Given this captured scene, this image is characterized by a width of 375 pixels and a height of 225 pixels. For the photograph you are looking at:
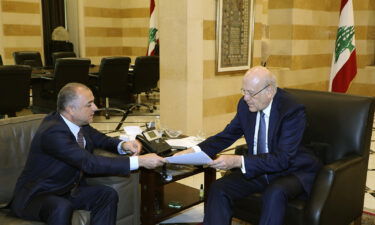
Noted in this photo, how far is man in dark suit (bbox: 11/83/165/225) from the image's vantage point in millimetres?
2424

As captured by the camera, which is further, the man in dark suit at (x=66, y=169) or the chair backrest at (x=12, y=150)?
the chair backrest at (x=12, y=150)

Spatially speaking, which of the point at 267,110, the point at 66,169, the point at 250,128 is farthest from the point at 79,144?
the point at 267,110

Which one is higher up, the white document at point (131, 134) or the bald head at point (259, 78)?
the bald head at point (259, 78)

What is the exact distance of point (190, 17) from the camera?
5.51m

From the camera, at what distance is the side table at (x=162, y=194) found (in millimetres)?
2993

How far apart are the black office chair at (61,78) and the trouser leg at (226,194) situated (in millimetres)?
4287

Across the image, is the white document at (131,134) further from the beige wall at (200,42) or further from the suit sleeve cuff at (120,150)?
the beige wall at (200,42)

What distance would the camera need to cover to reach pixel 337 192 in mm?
2707

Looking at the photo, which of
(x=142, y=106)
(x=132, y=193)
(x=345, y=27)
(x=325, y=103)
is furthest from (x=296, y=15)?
(x=132, y=193)

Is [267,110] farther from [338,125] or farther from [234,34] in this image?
[234,34]

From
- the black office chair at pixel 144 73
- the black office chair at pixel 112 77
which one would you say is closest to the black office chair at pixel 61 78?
the black office chair at pixel 112 77

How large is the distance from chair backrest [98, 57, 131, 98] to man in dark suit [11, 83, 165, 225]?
443cm

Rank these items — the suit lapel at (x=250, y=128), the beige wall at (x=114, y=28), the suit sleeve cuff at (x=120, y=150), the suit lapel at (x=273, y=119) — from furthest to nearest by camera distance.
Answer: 1. the beige wall at (x=114, y=28)
2. the suit sleeve cuff at (x=120, y=150)
3. the suit lapel at (x=250, y=128)
4. the suit lapel at (x=273, y=119)

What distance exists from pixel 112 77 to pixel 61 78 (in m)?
0.97
